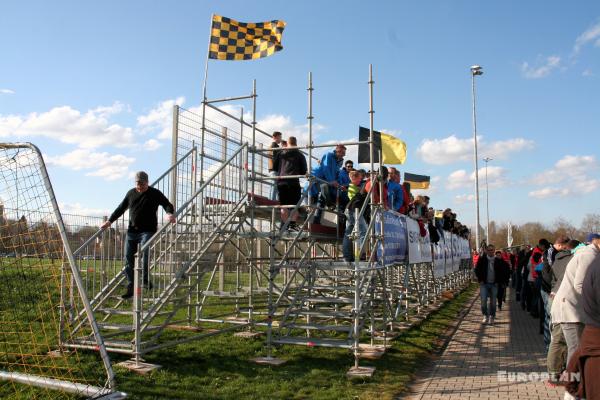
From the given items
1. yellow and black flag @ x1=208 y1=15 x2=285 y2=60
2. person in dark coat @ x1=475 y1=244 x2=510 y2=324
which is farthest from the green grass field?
yellow and black flag @ x1=208 y1=15 x2=285 y2=60

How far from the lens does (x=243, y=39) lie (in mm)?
11766

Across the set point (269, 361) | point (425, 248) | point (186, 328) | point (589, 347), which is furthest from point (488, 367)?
point (186, 328)

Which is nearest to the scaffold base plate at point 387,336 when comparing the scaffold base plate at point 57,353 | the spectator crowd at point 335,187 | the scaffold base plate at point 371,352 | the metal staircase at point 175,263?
the scaffold base plate at point 371,352

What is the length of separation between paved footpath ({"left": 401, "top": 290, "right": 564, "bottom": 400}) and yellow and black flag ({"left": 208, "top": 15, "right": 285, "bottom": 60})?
7.05 meters

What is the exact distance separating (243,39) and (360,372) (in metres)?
7.30

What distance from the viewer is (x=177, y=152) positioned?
11242 millimetres

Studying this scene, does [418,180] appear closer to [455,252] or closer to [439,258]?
[455,252]

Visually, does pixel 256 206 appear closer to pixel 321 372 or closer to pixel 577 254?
pixel 321 372

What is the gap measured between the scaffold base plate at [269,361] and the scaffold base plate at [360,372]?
3.65ft

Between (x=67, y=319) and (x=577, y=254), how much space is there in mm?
7691

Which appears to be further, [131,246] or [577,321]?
[131,246]

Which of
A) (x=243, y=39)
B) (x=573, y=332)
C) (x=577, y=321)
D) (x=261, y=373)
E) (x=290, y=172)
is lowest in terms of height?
(x=261, y=373)

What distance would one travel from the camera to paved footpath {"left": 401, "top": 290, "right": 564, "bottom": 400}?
274 inches

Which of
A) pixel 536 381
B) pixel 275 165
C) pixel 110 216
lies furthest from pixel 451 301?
pixel 110 216
